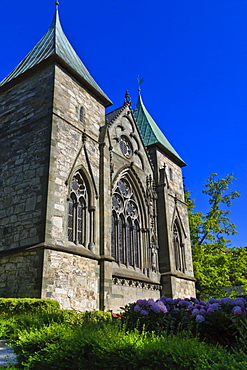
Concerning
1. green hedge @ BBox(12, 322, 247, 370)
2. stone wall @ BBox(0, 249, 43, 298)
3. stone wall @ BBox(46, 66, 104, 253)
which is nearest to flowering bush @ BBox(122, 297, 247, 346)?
green hedge @ BBox(12, 322, 247, 370)

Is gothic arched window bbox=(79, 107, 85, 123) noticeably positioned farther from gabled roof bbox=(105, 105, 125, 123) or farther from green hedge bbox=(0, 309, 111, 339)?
green hedge bbox=(0, 309, 111, 339)

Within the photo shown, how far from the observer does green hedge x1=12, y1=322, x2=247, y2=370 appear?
3.74m

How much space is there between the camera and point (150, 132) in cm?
2153

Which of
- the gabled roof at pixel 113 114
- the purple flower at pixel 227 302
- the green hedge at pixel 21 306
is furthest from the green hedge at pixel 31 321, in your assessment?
the gabled roof at pixel 113 114

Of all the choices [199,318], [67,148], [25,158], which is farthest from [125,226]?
[199,318]

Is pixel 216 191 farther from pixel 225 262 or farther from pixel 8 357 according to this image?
pixel 8 357

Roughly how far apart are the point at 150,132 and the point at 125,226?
7735 mm

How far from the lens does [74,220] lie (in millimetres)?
12586

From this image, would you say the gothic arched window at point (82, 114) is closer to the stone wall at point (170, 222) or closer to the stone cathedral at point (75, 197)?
the stone cathedral at point (75, 197)

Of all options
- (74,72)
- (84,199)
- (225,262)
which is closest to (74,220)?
(84,199)

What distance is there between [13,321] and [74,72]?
33.6 feet

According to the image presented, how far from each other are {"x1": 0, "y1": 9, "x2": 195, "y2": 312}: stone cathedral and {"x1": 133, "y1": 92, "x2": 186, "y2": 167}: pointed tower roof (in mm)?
1958

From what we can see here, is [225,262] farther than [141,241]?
Yes

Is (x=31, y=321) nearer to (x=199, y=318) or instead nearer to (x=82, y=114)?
(x=199, y=318)
